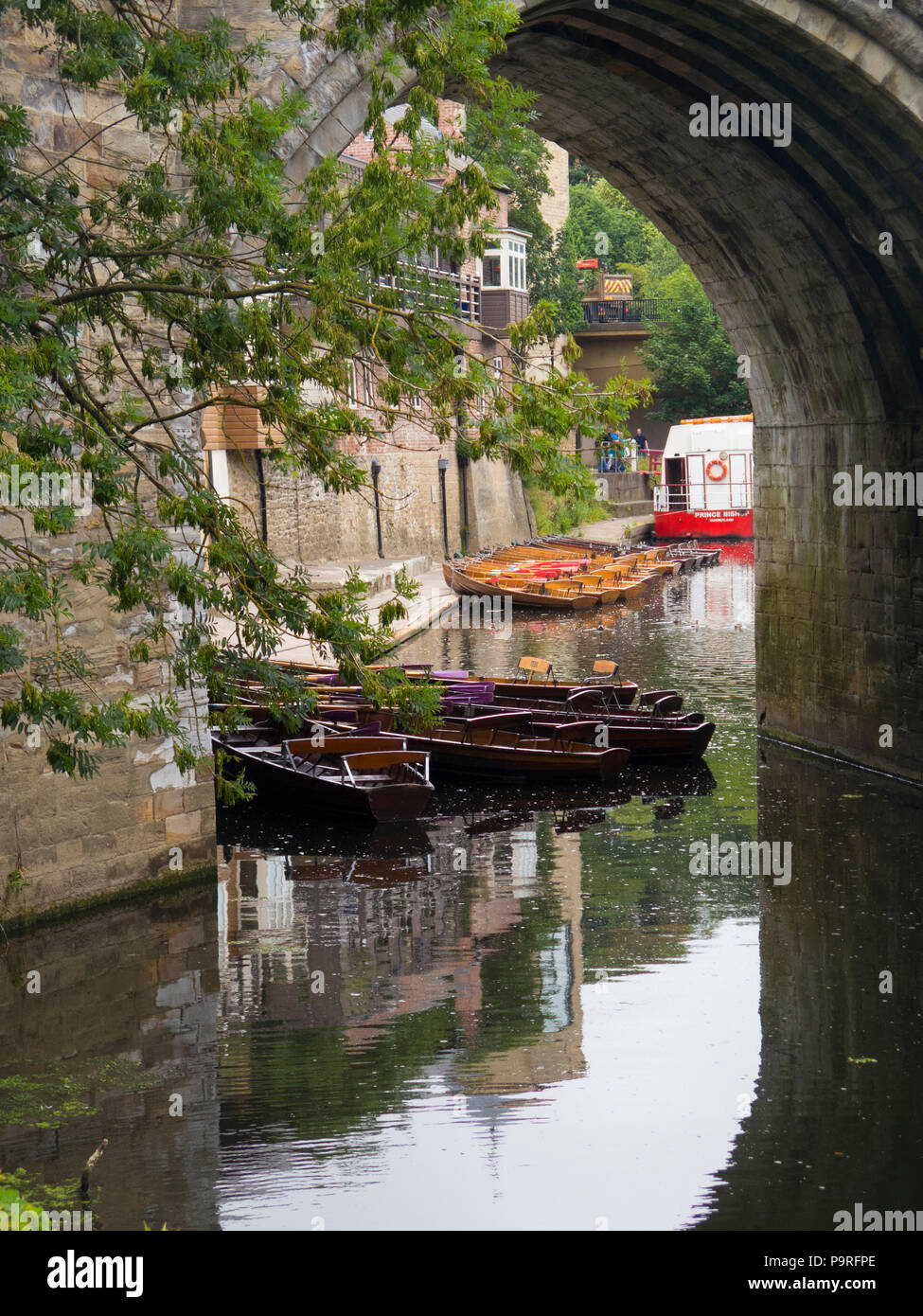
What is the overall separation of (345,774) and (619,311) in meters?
40.2

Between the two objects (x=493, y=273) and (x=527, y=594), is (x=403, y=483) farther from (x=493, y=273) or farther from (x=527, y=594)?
(x=493, y=273)

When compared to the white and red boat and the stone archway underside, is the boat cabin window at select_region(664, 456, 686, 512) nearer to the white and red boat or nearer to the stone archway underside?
the white and red boat

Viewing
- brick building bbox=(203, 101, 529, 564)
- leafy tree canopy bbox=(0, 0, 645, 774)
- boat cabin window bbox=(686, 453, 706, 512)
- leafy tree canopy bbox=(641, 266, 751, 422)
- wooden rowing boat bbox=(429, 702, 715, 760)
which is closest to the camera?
Result: leafy tree canopy bbox=(0, 0, 645, 774)

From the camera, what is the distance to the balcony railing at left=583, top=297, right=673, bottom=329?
163ft

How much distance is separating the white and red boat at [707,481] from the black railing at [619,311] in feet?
38.2

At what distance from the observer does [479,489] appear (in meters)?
36.1

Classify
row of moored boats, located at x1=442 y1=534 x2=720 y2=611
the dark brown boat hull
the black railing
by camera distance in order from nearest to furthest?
the dark brown boat hull, row of moored boats, located at x1=442 y1=534 x2=720 y2=611, the black railing

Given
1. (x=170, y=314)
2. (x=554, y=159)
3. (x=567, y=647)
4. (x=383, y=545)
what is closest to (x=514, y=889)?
(x=170, y=314)

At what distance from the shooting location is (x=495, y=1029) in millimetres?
8039

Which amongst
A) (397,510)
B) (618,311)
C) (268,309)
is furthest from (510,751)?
(618,311)

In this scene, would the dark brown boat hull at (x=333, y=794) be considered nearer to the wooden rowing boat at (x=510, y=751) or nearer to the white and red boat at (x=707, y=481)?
the wooden rowing boat at (x=510, y=751)

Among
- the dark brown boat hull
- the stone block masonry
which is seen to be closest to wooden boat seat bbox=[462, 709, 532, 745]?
the dark brown boat hull

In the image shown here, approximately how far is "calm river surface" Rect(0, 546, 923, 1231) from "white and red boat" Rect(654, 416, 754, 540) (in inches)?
1037

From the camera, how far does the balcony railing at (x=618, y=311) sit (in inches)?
1956
